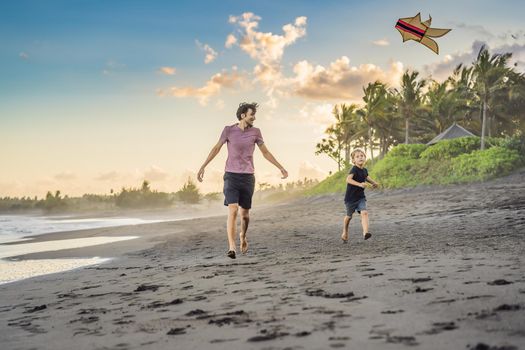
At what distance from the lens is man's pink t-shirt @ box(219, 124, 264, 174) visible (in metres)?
6.70

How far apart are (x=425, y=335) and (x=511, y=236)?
5.52 metres

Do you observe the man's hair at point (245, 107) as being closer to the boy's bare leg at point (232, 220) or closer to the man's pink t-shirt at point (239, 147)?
the man's pink t-shirt at point (239, 147)

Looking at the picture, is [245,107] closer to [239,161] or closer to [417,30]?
[239,161]

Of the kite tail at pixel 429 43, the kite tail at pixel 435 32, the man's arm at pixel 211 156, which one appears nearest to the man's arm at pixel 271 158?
the man's arm at pixel 211 156

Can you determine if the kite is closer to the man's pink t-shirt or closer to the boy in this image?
the boy

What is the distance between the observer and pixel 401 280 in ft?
13.0

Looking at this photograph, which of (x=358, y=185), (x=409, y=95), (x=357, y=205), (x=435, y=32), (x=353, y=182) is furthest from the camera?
(x=409, y=95)

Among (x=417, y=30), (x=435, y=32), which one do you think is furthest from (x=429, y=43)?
(x=417, y=30)

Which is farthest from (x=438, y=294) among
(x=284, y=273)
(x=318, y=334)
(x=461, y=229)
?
(x=461, y=229)

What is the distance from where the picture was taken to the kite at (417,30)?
1019cm

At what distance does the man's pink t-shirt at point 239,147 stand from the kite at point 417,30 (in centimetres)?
535

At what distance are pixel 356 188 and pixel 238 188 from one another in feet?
7.35

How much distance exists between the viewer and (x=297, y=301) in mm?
3506

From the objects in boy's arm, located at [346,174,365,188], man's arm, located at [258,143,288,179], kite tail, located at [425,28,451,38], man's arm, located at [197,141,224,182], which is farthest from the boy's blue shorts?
kite tail, located at [425,28,451,38]
